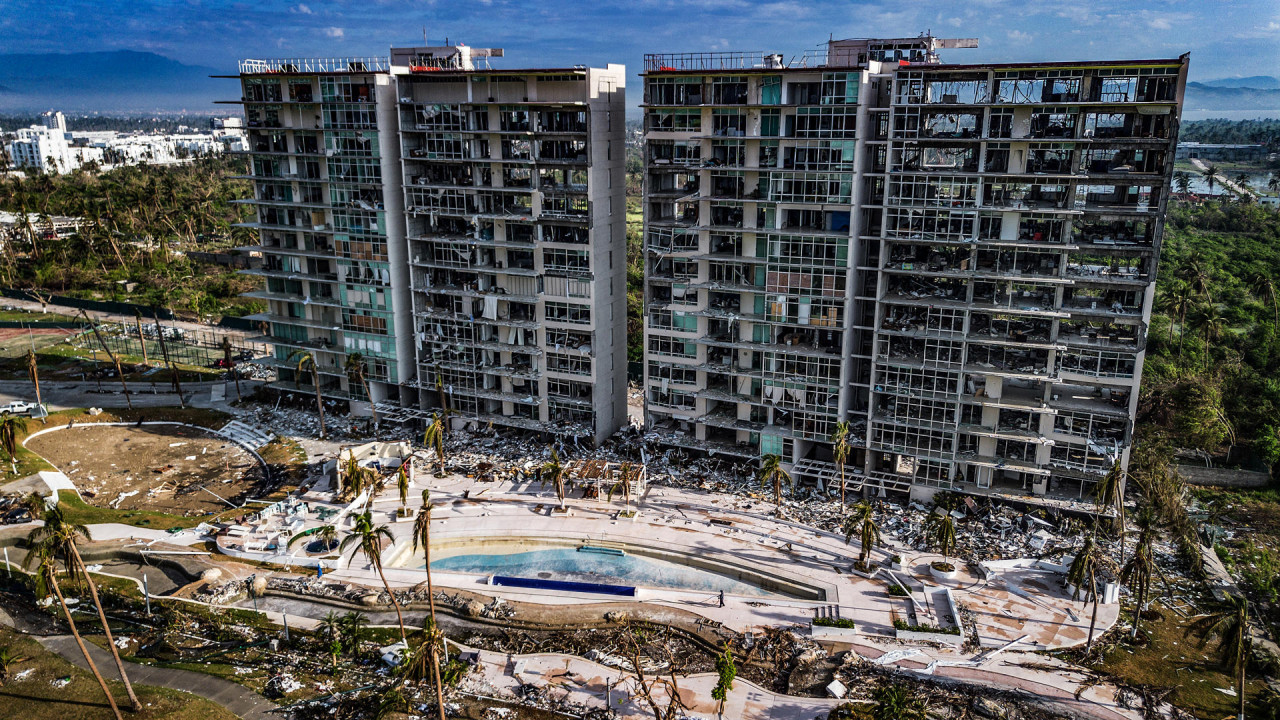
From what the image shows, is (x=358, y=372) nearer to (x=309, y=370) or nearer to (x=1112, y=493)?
(x=309, y=370)

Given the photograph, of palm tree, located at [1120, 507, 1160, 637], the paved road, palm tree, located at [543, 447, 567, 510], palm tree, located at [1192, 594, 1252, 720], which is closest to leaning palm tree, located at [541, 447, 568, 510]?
palm tree, located at [543, 447, 567, 510]

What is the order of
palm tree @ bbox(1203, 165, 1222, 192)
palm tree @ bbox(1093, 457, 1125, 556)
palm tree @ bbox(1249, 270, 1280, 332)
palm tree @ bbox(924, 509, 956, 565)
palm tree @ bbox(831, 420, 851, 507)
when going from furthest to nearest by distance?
palm tree @ bbox(1203, 165, 1222, 192) < palm tree @ bbox(1249, 270, 1280, 332) < palm tree @ bbox(831, 420, 851, 507) < palm tree @ bbox(924, 509, 956, 565) < palm tree @ bbox(1093, 457, 1125, 556)

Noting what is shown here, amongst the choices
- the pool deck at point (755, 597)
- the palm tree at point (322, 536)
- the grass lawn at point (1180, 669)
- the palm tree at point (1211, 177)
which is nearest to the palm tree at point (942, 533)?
the pool deck at point (755, 597)

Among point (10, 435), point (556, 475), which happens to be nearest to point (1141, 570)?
point (556, 475)

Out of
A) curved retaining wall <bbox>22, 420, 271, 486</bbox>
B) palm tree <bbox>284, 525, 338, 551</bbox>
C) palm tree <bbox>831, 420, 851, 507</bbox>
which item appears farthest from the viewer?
curved retaining wall <bbox>22, 420, 271, 486</bbox>

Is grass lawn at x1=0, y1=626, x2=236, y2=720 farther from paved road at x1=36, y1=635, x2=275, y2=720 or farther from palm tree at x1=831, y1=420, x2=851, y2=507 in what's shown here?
palm tree at x1=831, y1=420, x2=851, y2=507

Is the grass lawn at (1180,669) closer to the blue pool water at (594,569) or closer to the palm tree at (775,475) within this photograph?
the blue pool water at (594,569)
